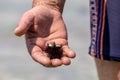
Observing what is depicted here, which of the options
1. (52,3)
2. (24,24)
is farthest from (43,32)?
(52,3)

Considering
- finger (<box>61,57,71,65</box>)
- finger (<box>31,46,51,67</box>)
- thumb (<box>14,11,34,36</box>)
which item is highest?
thumb (<box>14,11,34,36</box>)

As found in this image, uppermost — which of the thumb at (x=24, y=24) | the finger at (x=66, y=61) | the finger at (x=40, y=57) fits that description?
the thumb at (x=24, y=24)

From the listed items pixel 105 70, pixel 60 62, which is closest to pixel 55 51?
pixel 60 62

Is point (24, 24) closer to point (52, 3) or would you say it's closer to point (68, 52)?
point (68, 52)

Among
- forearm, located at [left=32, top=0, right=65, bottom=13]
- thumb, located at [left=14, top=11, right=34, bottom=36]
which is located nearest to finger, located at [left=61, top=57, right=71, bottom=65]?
thumb, located at [left=14, top=11, right=34, bottom=36]

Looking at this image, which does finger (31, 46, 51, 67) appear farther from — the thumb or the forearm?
→ the forearm

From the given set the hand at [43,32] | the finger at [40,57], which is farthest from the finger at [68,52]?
the finger at [40,57]

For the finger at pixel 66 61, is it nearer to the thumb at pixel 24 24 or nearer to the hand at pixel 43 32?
the hand at pixel 43 32
